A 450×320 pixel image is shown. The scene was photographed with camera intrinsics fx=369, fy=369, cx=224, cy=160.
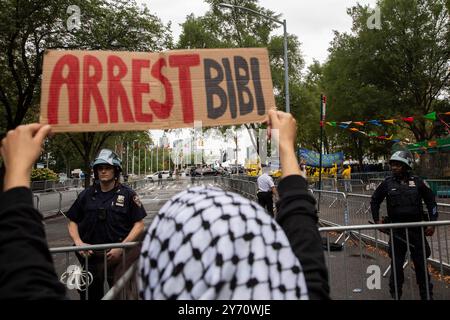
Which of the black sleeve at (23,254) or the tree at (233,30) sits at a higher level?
the tree at (233,30)

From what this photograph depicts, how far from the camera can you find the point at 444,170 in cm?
1783

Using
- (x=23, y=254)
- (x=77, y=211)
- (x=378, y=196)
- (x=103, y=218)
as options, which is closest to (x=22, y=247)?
(x=23, y=254)

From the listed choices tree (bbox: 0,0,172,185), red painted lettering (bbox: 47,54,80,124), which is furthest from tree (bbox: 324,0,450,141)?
red painted lettering (bbox: 47,54,80,124)

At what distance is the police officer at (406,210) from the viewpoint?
4.47 meters

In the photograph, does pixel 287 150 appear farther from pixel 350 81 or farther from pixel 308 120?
pixel 308 120

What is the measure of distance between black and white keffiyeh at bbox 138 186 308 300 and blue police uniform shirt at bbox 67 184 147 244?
2.90m

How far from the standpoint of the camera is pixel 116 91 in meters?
2.34

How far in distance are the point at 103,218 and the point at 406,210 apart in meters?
3.68

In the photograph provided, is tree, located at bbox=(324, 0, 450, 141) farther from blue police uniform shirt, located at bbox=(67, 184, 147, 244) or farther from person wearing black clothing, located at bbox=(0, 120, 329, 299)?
person wearing black clothing, located at bbox=(0, 120, 329, 299)

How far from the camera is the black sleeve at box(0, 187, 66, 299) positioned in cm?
100

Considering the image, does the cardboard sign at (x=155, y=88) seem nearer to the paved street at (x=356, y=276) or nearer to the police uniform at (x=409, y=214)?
the paved street at (x=356, y=276)

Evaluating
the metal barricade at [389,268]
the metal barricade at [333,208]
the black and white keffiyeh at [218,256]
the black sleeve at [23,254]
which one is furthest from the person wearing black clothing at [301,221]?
the metal barricade at [333,208]

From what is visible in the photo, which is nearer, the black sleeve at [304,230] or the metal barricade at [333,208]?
the black sleeve at [304,230]

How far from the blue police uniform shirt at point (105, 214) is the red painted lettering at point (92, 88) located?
1766 mm
